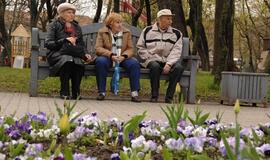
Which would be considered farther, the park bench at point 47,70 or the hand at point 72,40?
the park bench at point 47,70

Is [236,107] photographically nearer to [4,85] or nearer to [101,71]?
[101,71]

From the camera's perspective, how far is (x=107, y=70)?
8766mm

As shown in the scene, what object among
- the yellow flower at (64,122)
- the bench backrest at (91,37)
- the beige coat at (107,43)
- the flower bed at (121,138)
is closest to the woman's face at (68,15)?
the beige coat at (107,43)

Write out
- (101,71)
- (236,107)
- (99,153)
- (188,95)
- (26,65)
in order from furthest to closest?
(26,65)
(188,95)
(101,71)
(99,153)
(236,107)

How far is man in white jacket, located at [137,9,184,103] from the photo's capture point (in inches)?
349

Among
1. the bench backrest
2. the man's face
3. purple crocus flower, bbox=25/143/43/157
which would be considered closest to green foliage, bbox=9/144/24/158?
purple crocus flower, bbox=25/143/43/157

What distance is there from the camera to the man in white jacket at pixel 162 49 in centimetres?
887

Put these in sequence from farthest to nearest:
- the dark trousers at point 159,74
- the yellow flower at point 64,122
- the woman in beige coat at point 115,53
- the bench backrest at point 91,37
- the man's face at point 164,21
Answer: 1. the bench backrest at point 91,37
2. the man's face at point 164,21
3. the dark trousers at point 159,74
4. the woman in beige coat at point 115,53
5. the yellow flower at point 64,122

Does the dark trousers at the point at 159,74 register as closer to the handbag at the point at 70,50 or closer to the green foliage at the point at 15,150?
the handbag at the point at 70,50

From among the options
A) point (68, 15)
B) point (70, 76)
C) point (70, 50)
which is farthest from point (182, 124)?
point (68, 15)

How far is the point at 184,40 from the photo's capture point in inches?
383

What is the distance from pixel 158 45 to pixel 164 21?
0.41 metres

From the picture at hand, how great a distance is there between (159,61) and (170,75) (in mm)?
317

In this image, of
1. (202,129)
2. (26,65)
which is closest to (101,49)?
(202,129)
